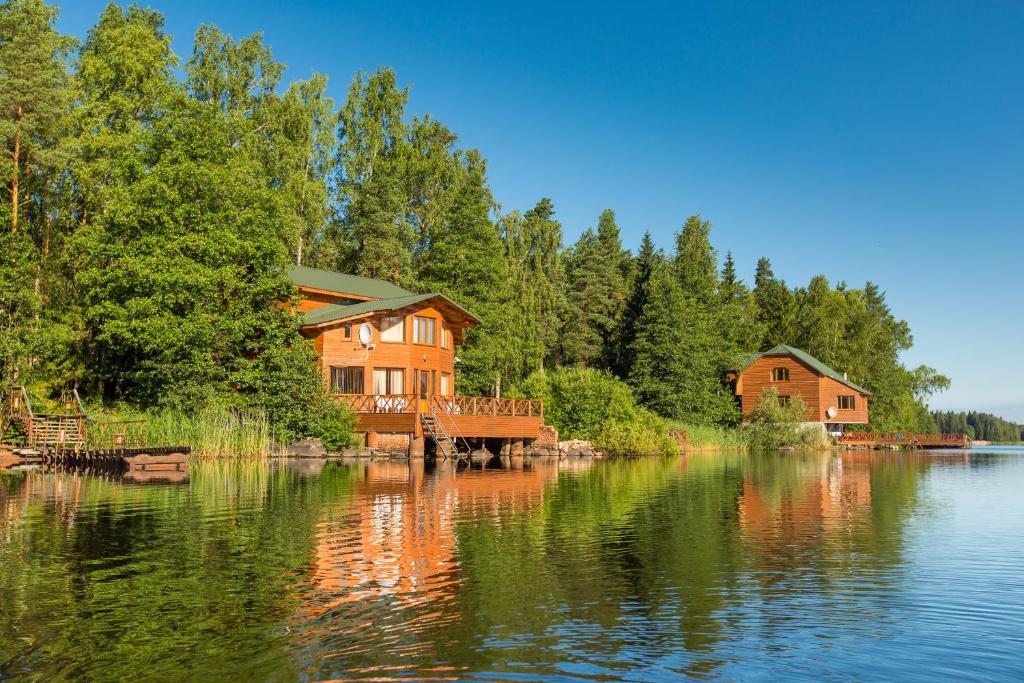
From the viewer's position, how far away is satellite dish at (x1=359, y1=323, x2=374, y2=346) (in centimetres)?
4503

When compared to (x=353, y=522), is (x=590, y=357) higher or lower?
higher

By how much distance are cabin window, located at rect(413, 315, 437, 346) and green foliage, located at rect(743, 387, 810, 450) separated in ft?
97.8

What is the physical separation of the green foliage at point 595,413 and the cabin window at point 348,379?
37.9 ft

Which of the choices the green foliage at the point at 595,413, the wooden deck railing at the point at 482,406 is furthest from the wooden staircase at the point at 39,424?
the green foliage at the point at 595,413

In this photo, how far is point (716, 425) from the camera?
228 ft

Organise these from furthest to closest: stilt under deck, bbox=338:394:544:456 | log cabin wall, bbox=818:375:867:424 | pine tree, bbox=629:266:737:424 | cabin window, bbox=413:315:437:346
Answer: log cabin wall, bbox=818:375:867:424
pine tree, bbox=629:266:737:424
cabin window, bbox=413:315:437:346
stilt under deck, bbox=338:394:544:456

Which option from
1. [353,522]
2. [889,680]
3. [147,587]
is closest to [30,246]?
[353,522]

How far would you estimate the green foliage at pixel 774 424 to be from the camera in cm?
6725

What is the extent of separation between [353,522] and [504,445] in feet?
92.0

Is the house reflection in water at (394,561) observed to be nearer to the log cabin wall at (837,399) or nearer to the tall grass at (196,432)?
the tall grass at (196,432)

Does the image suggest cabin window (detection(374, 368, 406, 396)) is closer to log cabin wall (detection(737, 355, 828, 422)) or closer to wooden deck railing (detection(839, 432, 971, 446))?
log cabin wall (detection(737, 355, 828, 422))

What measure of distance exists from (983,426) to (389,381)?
163 metres

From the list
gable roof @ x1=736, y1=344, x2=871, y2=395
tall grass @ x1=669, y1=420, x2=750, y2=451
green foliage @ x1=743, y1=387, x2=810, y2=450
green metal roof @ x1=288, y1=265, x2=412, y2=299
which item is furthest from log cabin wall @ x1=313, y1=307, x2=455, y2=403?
gable roof @ x1=736, y1=344, x2=871, y2=395

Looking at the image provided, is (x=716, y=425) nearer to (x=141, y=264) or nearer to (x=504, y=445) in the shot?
(x=504, y=445)
